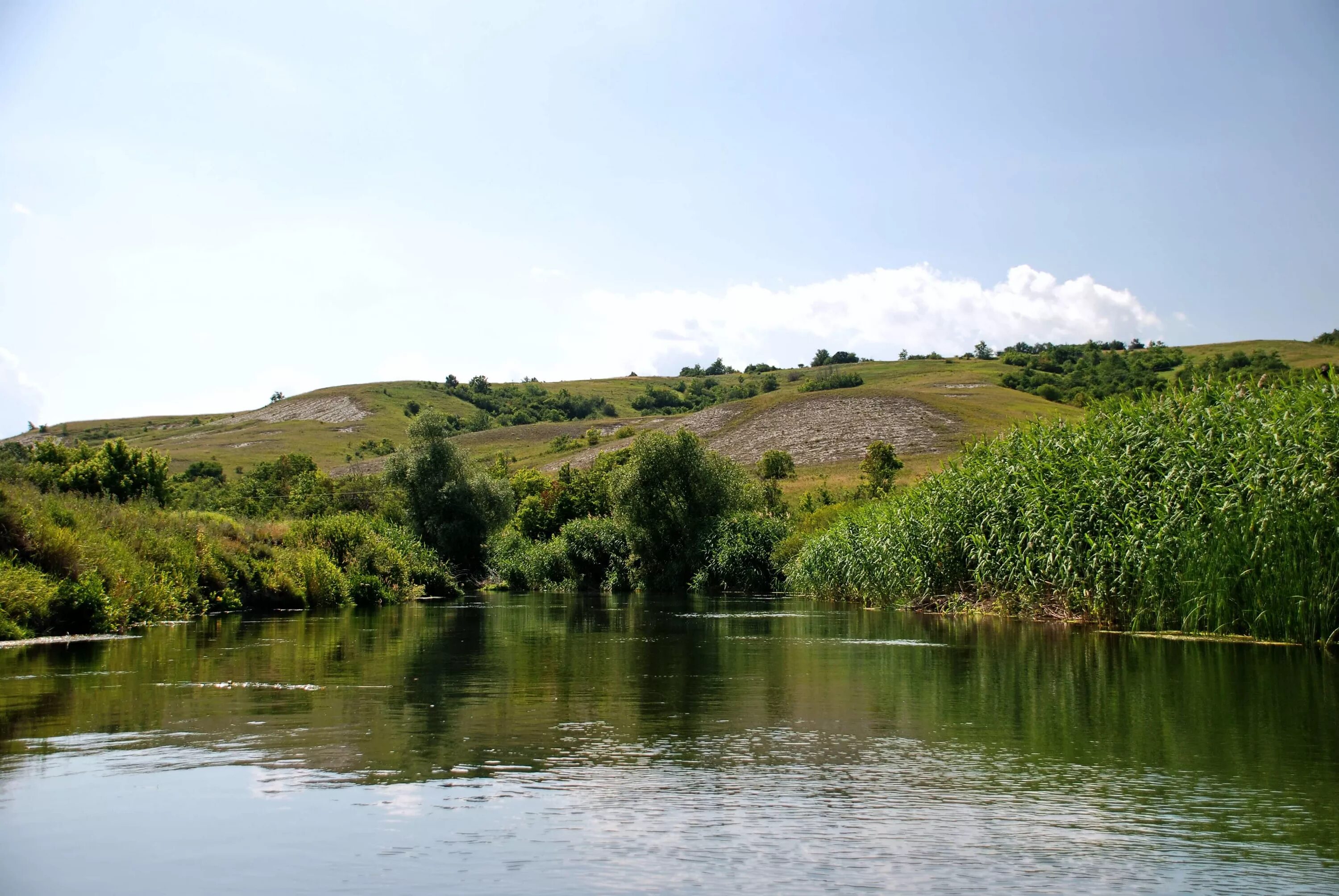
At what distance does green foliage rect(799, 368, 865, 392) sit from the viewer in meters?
140

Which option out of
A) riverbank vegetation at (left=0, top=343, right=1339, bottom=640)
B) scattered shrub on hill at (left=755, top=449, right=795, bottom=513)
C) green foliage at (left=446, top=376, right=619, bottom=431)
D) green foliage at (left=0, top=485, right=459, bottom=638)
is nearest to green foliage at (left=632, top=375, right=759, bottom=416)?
green foliage at (left=446, top=376, right=619, bottom=431)

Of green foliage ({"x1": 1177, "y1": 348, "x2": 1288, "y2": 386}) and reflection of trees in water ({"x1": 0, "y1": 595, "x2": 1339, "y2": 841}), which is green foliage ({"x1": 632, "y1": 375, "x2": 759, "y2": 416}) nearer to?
green foliage ({"x1": 1177, "y1": 348, "x2": 1288, "y2": 386})

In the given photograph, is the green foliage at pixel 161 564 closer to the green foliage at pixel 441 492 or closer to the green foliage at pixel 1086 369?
the green foliage at pixel 441 492

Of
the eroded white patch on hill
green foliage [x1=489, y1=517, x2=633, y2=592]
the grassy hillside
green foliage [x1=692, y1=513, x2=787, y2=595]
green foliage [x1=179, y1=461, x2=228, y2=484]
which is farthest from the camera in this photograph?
the eroded white patch on hill

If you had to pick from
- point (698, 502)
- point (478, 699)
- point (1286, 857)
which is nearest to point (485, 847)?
point (1286, 857)

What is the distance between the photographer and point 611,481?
6388 cm

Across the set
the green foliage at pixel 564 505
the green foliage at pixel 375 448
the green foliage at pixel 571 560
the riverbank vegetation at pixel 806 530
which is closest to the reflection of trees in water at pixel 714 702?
the riverbank vegetation at pixel 806 530

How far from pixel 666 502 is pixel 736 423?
5447 centimetres

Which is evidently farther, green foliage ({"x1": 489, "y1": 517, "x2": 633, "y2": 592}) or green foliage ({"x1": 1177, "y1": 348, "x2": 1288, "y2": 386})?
green foliage ({"x1": 1177, "y1": 348, "x2": 1288, "y2": 386})

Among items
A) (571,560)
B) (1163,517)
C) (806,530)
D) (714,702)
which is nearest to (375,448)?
(571,560)

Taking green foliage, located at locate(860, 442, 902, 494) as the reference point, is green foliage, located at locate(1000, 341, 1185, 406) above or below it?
above

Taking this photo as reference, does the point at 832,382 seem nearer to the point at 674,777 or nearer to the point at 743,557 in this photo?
the point at 743,557

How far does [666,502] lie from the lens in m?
62.0

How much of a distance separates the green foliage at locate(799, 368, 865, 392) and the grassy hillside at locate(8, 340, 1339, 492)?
8.66 ft
